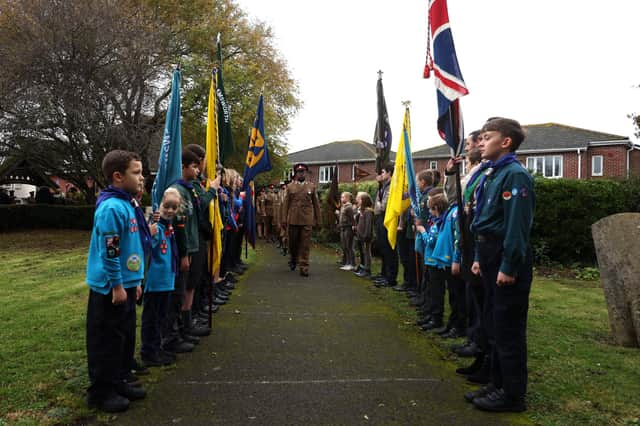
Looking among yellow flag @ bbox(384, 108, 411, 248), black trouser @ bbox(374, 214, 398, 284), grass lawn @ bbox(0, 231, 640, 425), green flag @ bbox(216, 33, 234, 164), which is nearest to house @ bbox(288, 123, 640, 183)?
black trouser @ bbox(374, 214, 398, 284)

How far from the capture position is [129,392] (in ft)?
12.5

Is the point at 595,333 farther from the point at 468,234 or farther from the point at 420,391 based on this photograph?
the point at 420,391

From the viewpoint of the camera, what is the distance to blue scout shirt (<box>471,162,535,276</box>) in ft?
11.3

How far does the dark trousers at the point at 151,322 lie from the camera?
4621 mm

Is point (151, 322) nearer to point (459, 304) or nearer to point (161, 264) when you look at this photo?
point (161, 264)

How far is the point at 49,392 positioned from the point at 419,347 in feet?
11.2

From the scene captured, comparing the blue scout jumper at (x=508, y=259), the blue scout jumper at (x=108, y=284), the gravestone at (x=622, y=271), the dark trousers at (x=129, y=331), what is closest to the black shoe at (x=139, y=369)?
the dark trousers at (x=129, y=331)

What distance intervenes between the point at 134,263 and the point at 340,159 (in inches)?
1732

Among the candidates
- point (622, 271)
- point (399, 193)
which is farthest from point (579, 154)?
point (622, 271)

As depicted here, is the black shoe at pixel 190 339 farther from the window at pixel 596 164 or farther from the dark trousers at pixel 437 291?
the window at pixel 596 164

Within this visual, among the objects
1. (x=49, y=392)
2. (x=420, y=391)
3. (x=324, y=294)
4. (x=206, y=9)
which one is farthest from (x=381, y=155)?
(x=206, y=9)

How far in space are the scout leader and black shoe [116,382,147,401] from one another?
669cm

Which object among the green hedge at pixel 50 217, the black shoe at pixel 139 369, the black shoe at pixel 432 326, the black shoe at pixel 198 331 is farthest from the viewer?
the green hedge at pixel 50 217

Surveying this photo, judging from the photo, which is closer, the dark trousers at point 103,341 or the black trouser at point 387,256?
the dark trousers at point 103,341
